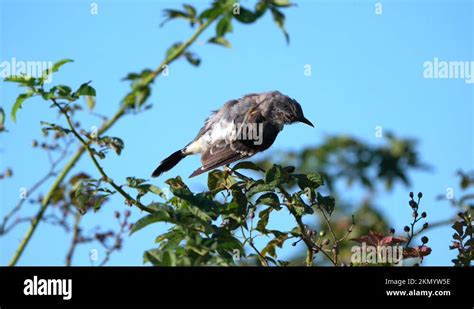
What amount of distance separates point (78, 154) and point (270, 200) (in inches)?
62.1

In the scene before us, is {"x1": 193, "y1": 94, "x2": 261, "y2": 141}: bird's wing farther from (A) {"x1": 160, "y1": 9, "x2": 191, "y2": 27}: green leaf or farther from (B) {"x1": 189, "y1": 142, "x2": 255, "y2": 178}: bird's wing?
(A) {"x1": 160, "y1": 9, "x2": 191, "y2": 27}: green leaf

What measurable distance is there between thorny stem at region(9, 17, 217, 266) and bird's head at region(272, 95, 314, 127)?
17.9 ft

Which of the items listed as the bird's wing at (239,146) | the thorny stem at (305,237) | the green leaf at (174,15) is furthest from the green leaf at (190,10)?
the bird's wing at (239,146)

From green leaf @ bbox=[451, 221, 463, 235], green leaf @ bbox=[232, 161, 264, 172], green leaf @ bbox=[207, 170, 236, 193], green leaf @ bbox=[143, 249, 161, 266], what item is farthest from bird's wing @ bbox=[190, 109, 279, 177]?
green leaf @ bbox=[143, 249, 161, 266]

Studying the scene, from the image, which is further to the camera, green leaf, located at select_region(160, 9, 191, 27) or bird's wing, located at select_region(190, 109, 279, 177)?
bird's wing, located at select_region(190, 109, 279, 177)

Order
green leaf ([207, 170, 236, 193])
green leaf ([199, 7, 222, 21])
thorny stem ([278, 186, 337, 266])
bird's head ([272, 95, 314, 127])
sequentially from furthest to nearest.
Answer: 1. bird's head ([272, 95, 314, 127])
2. green leaf ([207, 170, 236, 193])
3. thorny stem ([278, 186, 337, 266])
4. green leaf ([199, 7, 222, 21])

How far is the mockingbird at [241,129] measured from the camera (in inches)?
319

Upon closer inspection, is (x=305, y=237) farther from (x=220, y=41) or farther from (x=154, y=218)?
(x=220, y=41)

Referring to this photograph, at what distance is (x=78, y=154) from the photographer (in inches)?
118

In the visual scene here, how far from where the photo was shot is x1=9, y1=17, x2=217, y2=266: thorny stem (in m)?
2.84

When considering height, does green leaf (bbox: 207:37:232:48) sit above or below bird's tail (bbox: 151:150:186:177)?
below
